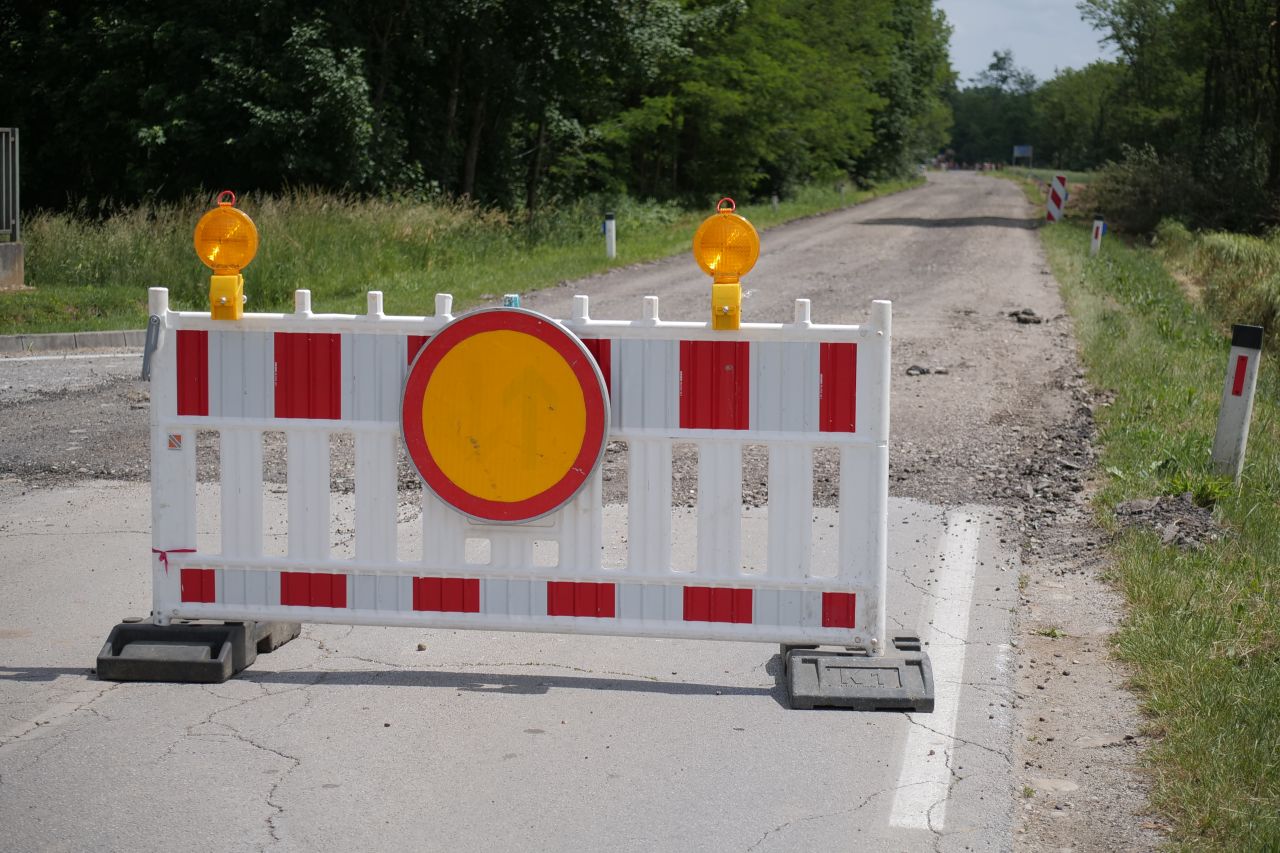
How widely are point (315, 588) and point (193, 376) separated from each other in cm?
89

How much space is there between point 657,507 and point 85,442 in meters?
5.74

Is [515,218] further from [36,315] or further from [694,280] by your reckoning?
[36,315]

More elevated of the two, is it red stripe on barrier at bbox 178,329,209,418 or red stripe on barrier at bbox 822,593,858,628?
red stripe on barrier at bbox 178,329,209,418

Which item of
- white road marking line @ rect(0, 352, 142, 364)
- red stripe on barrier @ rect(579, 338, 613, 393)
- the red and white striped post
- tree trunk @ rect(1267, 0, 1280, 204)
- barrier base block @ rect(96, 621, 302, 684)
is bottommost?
barrier base block @ rect(96, 621, 302, 684)

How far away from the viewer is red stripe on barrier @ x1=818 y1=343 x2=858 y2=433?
16.6ft

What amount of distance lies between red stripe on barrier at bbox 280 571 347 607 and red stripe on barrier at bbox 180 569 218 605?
0.93 feet

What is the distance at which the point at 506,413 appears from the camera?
16.8 ft

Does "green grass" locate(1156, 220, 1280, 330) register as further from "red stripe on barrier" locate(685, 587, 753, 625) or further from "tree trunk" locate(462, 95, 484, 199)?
"tree trunk" locate(462, 95, 484, 199)

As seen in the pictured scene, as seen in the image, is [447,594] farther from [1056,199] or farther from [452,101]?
[1056,199]

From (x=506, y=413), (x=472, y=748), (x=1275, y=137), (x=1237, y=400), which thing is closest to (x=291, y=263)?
(x=1237, y=400)

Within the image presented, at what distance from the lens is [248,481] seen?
17.4 ft

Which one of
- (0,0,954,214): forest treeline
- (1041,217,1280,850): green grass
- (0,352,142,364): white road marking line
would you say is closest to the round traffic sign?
(1041,217,1280,850): green grass

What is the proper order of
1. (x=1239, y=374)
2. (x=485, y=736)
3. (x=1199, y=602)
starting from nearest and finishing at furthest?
(x=485, y=736), (x=1199, y=602), (x=1239, y=374)

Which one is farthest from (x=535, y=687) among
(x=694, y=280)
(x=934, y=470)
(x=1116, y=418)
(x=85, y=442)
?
(x=694, y=280)
